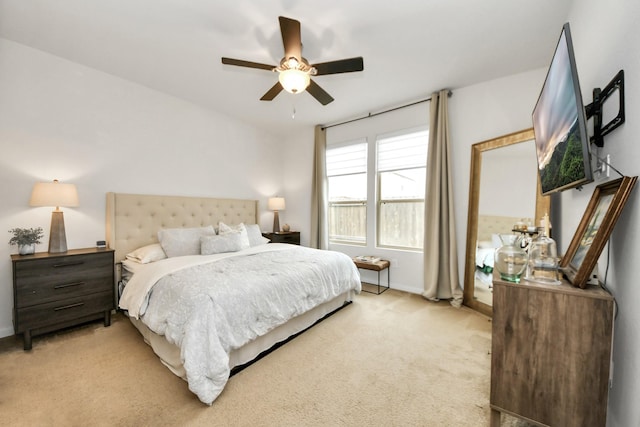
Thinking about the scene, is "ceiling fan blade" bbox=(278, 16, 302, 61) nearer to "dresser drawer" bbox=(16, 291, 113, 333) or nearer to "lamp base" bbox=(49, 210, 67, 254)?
"lamp base" bbox=(49, 210, 67, 254)

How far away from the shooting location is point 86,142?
2895 mm

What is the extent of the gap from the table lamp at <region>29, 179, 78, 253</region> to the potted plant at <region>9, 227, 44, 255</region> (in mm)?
118

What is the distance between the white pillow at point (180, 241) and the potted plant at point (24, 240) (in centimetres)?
105

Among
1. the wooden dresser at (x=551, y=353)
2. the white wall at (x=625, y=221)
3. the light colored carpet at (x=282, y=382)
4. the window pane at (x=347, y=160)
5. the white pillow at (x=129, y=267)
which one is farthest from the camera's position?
the window pane at (x=347, y=160)

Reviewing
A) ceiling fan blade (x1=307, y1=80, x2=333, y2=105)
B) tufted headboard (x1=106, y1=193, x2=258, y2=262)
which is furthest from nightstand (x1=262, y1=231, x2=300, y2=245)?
ceiling fan blade (x1=307, y1=80, x2=333, y2=105)

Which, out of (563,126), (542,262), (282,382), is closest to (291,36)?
(563,126)

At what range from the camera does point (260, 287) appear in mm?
2096

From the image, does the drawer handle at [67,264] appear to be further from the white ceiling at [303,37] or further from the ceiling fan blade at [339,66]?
the ceiling fan blade at [339,66]

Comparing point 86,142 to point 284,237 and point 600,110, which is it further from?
point 600,110

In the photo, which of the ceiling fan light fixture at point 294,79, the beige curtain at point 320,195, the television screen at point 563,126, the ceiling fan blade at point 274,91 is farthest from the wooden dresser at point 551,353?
the beige curtain at point 320,195

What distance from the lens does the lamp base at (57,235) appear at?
2.54m

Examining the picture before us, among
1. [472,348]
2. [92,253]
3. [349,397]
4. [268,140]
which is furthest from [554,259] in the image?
[268,140]

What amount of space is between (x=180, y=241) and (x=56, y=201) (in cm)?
117

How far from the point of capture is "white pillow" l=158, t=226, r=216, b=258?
3023 millimetres
